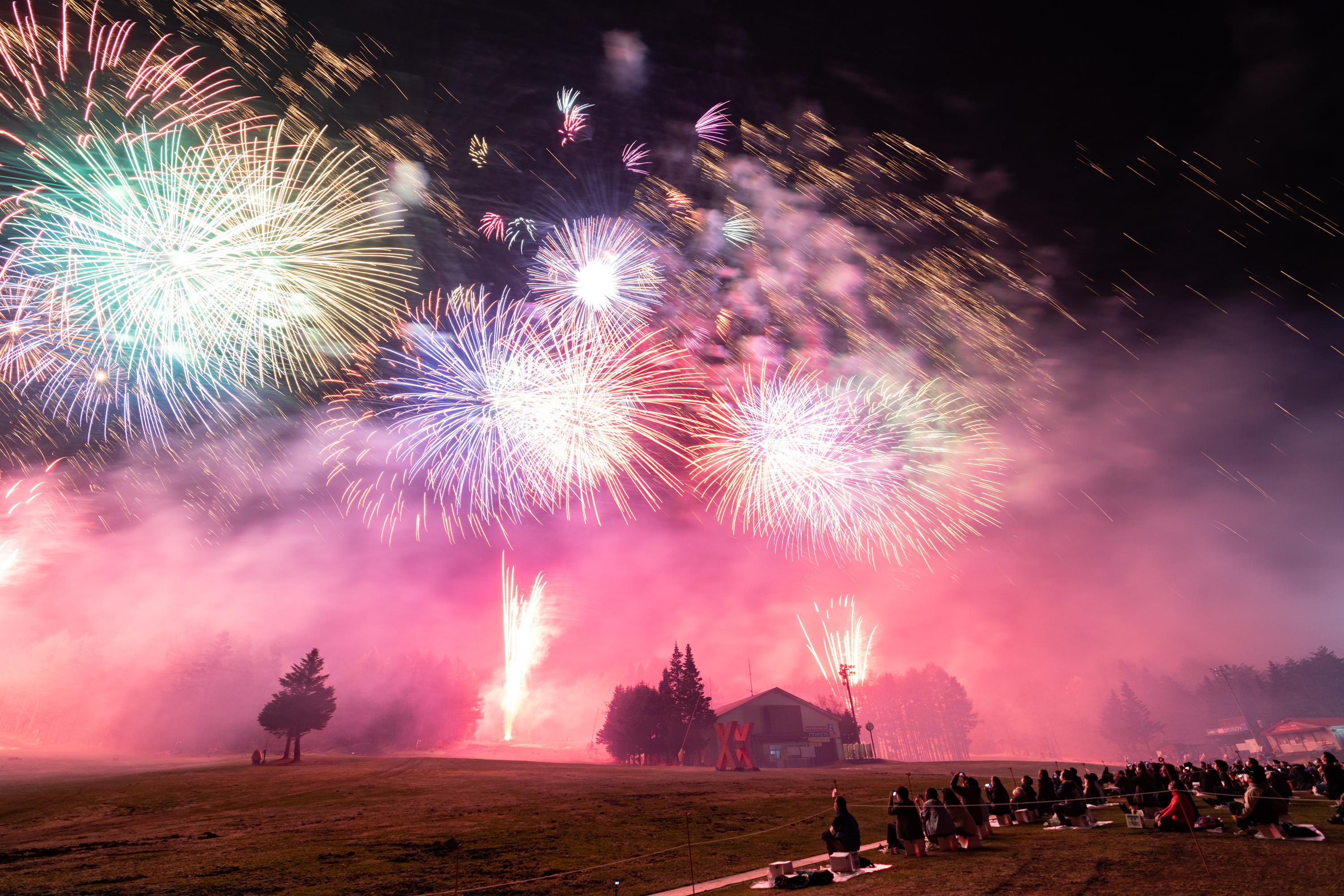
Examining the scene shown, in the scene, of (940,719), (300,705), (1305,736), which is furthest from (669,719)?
(940,719)

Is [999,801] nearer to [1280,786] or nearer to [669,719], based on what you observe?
[1280,786]

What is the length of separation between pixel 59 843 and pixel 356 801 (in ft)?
39.2

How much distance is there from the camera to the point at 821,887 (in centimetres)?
1378

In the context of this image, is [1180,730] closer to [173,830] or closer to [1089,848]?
[1089,848]

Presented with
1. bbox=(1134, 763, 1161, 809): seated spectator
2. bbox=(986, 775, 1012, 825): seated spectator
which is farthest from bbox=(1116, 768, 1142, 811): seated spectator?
bbox=(986, 775, 1012, 825): seated spectator

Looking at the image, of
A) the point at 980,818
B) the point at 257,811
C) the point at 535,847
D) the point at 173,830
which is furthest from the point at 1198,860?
the point at 257,811

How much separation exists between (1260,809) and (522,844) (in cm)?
2179

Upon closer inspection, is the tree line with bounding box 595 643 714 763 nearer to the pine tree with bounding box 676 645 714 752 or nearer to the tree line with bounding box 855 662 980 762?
the pine tree with bounding box 676 645 714 752

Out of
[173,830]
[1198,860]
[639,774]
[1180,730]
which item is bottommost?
[1180,730]

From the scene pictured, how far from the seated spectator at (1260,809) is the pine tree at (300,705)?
79251 millimetres

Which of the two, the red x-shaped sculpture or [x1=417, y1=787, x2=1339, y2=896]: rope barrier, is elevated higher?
[x1=417, y1=787, x2=1339, y2=896]: rope barrier

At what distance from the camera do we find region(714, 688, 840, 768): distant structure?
249ft

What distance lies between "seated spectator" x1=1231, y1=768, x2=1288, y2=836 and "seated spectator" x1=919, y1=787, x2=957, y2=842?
276 inches

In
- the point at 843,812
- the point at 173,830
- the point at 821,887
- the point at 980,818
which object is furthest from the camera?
the point at 173,830
